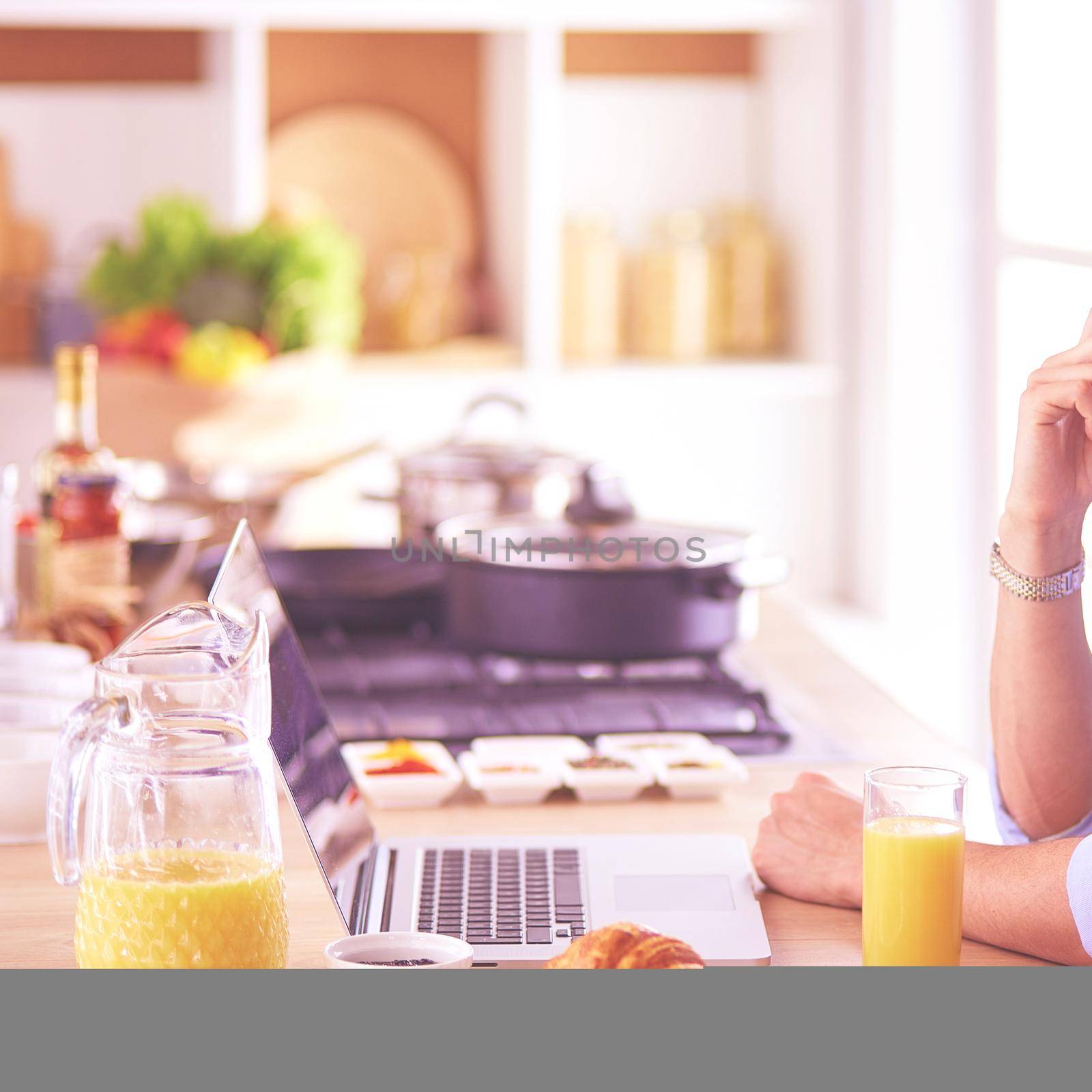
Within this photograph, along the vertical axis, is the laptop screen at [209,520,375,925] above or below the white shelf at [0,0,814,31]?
below

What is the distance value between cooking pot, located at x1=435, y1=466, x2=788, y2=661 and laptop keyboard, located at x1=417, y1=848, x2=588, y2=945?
16.1 inches

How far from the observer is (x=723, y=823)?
1.17 metres

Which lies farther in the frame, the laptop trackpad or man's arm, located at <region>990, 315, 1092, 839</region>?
man's arm, located at <region>990, 315, 1092, 839</region>

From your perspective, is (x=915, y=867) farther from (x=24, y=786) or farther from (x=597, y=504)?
(x=597, y=504)

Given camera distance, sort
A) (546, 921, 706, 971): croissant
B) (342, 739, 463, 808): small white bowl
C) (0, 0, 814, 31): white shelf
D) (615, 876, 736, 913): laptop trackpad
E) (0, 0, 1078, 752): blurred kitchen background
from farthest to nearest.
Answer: (0, 0, 814, 31): white shelf, (0, 0, 1078, 752): blurred kitchen background, (342, 739, 463, 808): small white bowl, (615, 876, 736, 913): laptop trackpad, (546, 921, 706, 971): croissant

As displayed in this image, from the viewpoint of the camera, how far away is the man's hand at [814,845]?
3.26ft

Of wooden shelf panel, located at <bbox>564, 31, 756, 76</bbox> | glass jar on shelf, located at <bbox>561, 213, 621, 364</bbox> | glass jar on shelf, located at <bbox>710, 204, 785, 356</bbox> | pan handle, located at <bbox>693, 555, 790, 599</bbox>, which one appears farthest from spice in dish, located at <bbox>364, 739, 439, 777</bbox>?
wooden shelf panel, located at <bbox>564, 31, 756, 76</bbox>

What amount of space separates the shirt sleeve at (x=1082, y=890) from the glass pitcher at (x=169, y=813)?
399 millimetres

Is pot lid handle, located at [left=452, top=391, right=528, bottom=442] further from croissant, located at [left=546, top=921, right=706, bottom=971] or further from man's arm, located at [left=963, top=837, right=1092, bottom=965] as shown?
croissant, located at [left=546, top=921, right=706, bottom=971]

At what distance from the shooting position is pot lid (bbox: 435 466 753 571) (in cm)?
147

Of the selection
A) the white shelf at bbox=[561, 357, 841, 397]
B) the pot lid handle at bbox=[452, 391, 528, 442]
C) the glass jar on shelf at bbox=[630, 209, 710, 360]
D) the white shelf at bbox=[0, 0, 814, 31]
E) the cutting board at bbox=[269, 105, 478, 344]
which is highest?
the white shelf at bbox=[0, 0, 814, 31]

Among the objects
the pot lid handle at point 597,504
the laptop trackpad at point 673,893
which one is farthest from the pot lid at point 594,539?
the laptop trackpad at point 673,893

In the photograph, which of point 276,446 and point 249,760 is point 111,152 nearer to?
point 276,446

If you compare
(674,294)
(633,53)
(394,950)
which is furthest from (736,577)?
(633,53)
